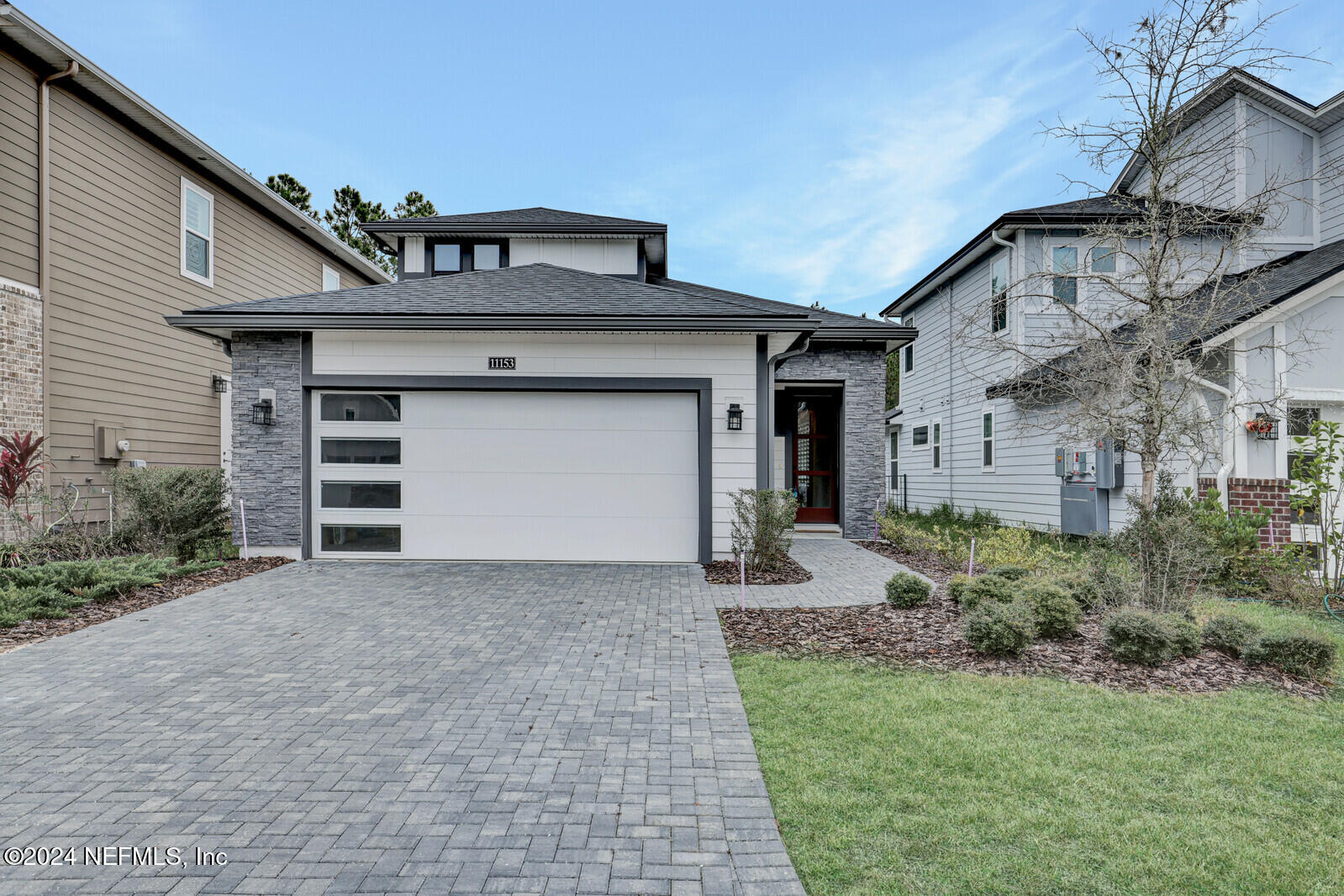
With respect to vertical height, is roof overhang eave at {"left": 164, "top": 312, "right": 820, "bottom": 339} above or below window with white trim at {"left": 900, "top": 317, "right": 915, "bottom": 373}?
below

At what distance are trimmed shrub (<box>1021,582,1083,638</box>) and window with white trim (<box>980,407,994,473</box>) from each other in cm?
962

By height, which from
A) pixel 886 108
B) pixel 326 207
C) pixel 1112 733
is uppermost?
pixel 326 207

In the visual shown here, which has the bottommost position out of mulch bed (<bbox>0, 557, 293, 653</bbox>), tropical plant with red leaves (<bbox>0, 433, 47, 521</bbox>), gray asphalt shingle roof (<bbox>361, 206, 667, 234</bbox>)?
mulch bed (<bbox>0, 557, 293, 653</bbox>)

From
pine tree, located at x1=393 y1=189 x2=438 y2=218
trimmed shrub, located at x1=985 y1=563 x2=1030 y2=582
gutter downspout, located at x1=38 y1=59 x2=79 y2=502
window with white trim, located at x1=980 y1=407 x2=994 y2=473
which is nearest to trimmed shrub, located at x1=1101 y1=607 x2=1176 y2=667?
trimmed shrub, located at x1=985 y1=563 x2=1030 y2=582

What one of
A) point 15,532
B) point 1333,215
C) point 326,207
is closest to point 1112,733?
point 15,532

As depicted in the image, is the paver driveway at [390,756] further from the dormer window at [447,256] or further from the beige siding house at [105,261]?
the dormer window at [447,256]

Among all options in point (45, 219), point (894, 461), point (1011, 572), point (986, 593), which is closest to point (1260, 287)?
point (1011, 572)

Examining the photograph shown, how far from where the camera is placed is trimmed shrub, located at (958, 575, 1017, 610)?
226 inches

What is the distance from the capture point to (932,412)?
1731 centimetres

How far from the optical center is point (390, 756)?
10.9 ft

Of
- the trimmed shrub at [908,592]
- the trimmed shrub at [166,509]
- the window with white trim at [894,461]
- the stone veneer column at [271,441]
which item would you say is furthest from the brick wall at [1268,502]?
the trimmed shrub at [166,509]

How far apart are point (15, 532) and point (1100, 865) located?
11.5 metres

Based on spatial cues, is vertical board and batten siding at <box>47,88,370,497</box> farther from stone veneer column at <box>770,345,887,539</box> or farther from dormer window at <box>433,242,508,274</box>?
stone veneer column at <box>770,345,887,539</box>

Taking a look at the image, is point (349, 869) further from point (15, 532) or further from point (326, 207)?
point (326, 207)
